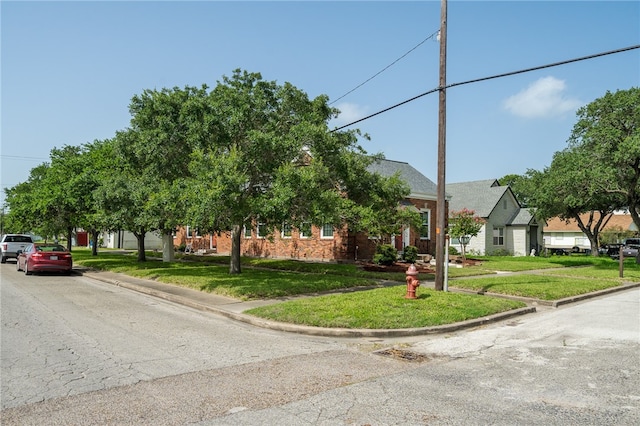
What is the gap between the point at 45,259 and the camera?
64.9ft

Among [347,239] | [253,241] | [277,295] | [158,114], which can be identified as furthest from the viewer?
[253,241]

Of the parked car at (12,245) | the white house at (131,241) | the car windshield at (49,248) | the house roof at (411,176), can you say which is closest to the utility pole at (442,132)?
the house roof at (411,176)

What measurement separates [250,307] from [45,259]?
1338 centimetres

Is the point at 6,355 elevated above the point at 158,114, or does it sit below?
below

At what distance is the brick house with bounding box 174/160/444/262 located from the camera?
25625 mm

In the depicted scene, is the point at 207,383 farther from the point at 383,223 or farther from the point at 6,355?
the point at 383,223

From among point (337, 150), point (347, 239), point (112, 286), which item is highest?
point (337, 150)

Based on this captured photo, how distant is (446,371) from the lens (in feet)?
20.6

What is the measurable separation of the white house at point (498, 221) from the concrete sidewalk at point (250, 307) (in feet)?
69.0

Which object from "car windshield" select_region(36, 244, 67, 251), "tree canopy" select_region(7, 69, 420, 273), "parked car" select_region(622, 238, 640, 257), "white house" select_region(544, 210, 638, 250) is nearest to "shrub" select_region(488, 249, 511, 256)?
"parked car" select_region(622, 238, 640, 257)

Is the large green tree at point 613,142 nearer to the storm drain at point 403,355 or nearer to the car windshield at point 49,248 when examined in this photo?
the storm drain at point 403,355

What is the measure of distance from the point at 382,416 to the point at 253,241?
28.1 m

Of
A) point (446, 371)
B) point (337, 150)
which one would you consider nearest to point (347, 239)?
point (337, 150)

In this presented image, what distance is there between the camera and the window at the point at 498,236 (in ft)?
133
